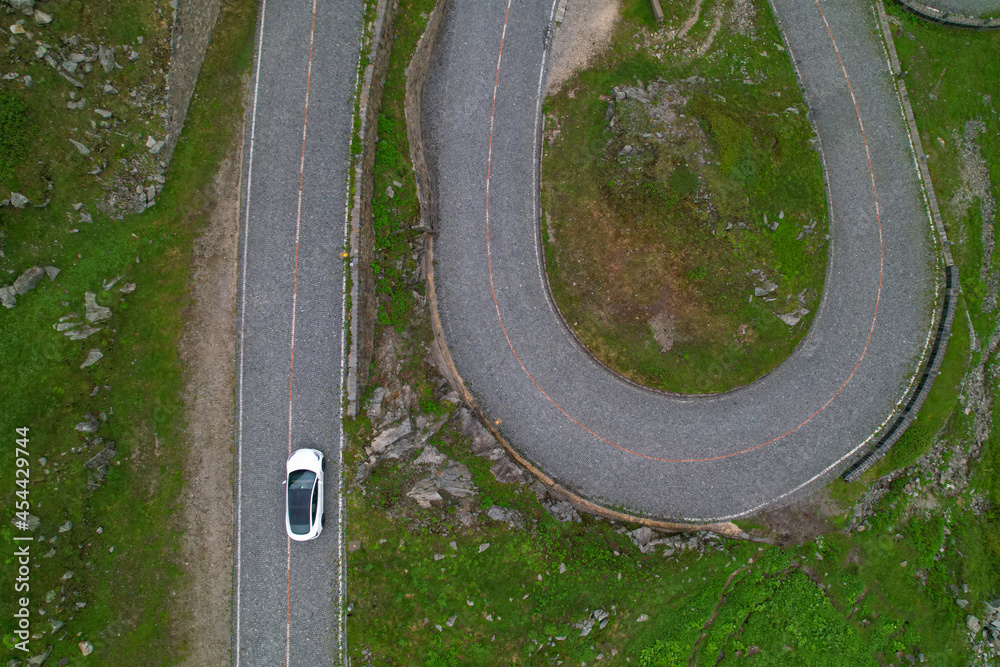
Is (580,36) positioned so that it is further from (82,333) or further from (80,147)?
(82,333)

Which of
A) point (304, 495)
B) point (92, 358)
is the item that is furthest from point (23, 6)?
point (304, 495)

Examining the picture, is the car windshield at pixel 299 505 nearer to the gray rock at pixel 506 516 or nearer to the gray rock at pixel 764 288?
the gray rock at pixel 506 516

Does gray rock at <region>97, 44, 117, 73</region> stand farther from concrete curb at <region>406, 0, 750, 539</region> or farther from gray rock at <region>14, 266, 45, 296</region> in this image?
concrete curb at <region>406, 0, 750, 539</region>

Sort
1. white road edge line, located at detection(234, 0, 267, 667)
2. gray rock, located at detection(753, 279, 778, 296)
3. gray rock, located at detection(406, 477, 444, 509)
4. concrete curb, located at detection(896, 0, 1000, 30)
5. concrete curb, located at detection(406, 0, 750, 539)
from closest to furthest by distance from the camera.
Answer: white road edge line, located at detection(234, 0, 267, 667) → gray rock, located at detection(406, 477, 444, 509) → concrete curb, located at detection(406, 0, 750, 539) → gray rock, located at detection(753, 279, 778, 296) → concrete curb, located at detection(896, 0, 1000, 30)

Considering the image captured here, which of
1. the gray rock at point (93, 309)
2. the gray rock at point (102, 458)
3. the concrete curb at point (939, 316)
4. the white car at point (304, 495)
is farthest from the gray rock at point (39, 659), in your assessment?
the concrete curb at point (939, 316)

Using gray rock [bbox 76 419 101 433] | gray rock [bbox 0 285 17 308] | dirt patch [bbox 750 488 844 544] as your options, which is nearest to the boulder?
gray rock [bbox 0 285 17 308]
